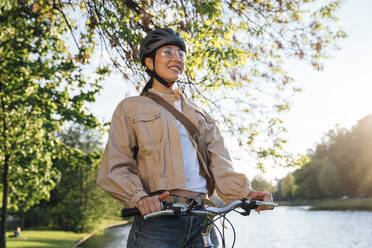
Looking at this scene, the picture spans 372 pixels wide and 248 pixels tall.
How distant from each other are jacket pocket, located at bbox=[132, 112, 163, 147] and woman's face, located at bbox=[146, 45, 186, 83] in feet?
1.10

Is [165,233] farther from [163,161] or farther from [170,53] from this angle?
[170,53]

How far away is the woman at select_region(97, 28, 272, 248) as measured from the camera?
2.16 metres

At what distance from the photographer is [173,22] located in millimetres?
5793

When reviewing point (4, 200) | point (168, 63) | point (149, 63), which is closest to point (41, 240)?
point (4, 200)

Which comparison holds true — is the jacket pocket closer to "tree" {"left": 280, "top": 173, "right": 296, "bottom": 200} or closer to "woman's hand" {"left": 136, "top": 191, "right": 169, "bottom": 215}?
"woman's hand" {"left": 136, "top": 191, "right": 169, "bottom": 215}

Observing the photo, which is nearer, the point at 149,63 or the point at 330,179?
the point at 149,63

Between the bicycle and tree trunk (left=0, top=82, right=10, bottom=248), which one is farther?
tree trunk (left=0, top=82, right=10, bottom=248)

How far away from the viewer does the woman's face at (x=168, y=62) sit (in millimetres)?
2617

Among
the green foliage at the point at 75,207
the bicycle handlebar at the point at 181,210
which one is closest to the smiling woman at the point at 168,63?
the bicycle handlebar at the point at 181,210

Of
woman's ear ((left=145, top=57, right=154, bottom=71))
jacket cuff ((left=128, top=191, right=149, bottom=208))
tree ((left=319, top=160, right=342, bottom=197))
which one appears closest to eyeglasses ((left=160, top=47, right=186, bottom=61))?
woman's ear ((left=145, top=57, right=154, bottom=71))

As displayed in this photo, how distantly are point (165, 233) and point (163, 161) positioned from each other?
398 mm

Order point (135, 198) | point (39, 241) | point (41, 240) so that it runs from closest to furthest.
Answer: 1. point (135, 198)
2. point (39, 241)
3. point (41, 240)

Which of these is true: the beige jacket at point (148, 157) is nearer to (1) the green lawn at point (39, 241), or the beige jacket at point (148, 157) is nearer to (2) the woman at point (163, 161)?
(2) the woman at point (163, 161)

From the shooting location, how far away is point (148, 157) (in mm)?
2332
